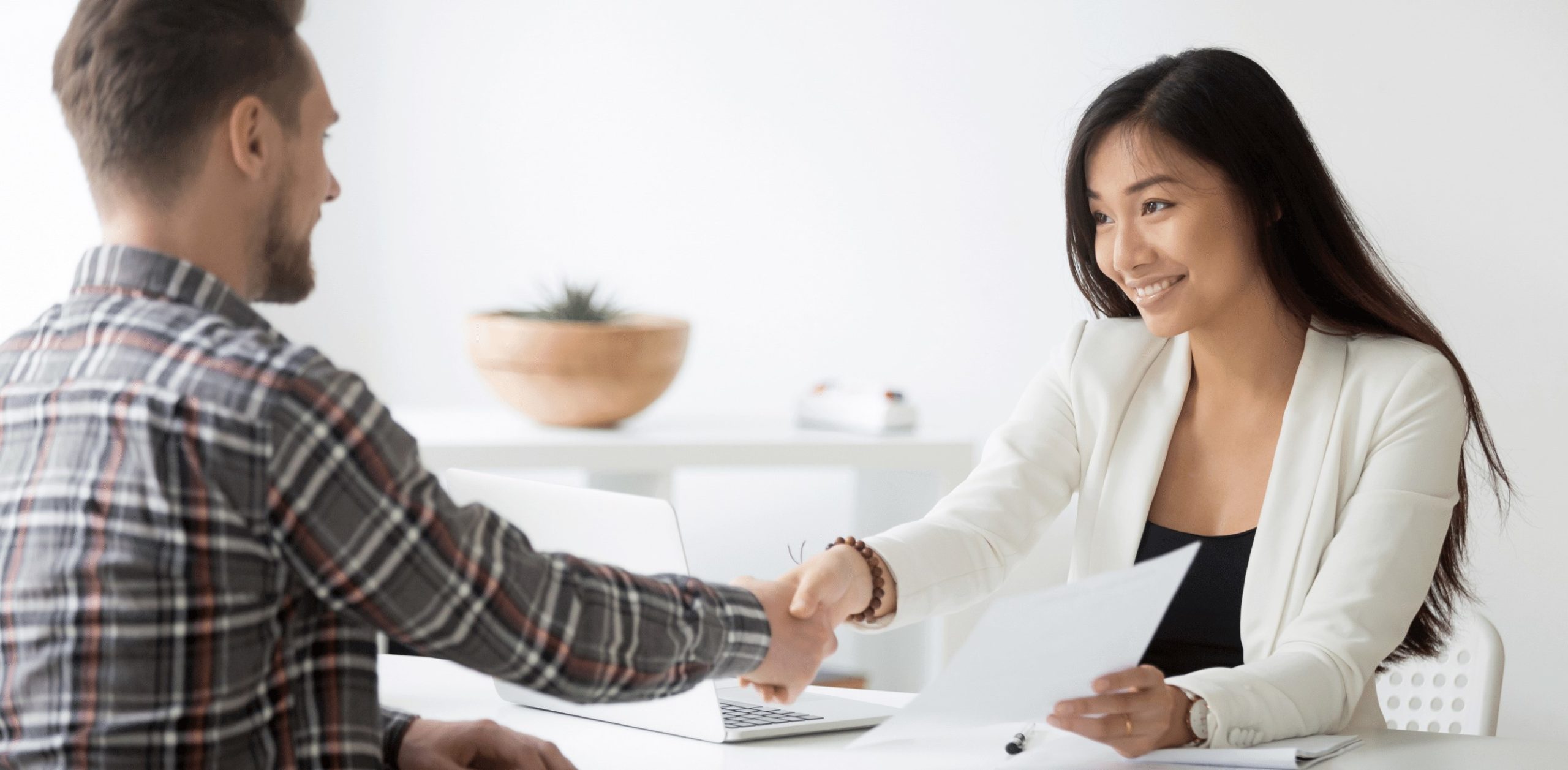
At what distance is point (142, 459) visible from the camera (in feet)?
2.72

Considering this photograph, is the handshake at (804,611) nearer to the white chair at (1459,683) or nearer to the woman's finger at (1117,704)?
the woman's finger at (1117,704)

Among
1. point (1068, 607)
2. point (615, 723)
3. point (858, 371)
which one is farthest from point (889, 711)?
point (858, 371)

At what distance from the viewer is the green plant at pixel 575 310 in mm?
2684

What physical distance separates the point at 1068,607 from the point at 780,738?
39 cm

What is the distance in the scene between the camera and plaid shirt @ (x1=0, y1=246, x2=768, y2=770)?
831 mm

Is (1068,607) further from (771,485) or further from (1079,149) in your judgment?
(771,485)

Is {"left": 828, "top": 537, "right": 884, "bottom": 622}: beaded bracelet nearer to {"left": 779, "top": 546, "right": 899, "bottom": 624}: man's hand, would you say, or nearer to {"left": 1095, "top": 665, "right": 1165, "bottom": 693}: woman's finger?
{"left": 779, "top": 546, "right": 899, "bottom": 624}: man's hand

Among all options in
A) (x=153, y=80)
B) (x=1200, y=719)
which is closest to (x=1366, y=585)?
(x=1200, y=719)

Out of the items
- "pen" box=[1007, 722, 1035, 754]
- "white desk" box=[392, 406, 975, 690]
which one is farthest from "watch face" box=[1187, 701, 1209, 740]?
"white desk" box=[392, 406, 975, 690]

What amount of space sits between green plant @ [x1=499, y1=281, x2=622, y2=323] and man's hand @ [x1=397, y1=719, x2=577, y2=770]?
157 cm

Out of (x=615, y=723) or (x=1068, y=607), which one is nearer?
(x=1068, y=607)

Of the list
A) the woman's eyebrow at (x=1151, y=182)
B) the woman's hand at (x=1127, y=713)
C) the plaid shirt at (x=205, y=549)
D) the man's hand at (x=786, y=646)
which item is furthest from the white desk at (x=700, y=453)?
the plaid shirt at (x=205, y=549)

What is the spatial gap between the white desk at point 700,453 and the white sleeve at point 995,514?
2.73 feet

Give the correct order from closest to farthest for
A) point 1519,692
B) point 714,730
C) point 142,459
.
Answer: point 142,459 < point 714,730 < point 1519,692
